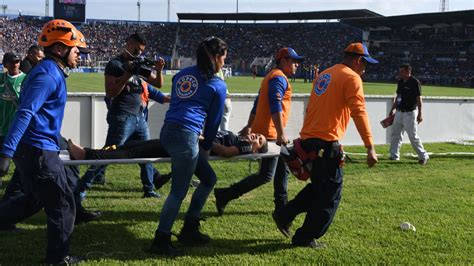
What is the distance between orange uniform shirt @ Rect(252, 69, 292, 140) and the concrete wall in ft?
16.1

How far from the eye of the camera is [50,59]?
13.3ft

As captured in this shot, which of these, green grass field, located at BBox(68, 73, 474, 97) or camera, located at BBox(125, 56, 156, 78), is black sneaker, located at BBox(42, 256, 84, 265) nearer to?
camera, located at BBox(125, 56, 156, 78)

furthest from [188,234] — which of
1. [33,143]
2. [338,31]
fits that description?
[338,31]

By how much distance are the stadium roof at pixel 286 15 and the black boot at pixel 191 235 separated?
214 ft

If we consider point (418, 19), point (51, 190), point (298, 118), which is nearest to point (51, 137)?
point (51, 190)

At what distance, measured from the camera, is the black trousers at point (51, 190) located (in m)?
4.03

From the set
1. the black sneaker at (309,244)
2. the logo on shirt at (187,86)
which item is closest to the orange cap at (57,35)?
the logo on shirt at (187,86)

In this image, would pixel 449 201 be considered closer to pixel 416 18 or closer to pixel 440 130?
pixel 440 130

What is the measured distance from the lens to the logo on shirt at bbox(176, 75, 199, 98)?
456 centimetres

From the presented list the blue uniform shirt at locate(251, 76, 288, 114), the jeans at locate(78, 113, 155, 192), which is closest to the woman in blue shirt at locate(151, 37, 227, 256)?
the blue uniform shirt at locate(251, 76, 288, 114)

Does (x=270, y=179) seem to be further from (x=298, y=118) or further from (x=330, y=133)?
(x=298, y=118)

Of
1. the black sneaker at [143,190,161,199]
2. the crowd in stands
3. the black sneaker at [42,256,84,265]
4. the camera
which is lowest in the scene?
the black sneaker at [143,190,161,199]

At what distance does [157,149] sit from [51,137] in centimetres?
164

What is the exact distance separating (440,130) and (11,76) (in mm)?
10227
